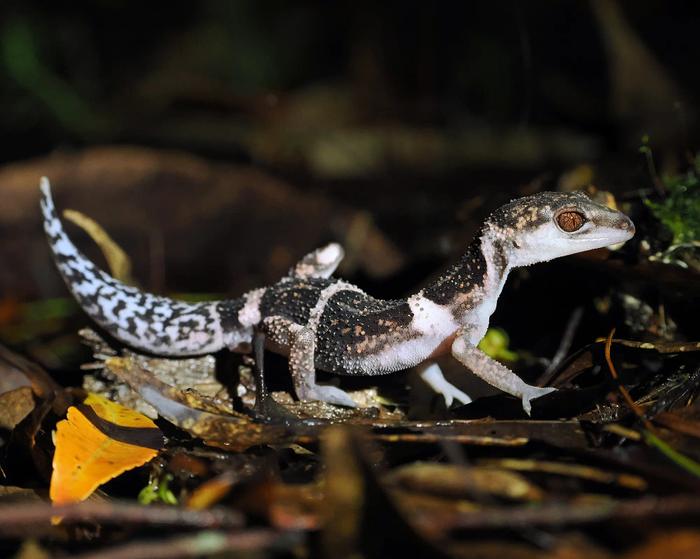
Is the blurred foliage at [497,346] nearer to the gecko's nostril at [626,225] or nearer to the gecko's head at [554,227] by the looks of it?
the gecko's head at [554,227]

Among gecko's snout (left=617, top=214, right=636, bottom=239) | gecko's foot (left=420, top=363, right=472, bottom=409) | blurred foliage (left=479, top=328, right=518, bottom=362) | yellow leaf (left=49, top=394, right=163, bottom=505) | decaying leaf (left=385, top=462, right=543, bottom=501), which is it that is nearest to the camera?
decaying leaf (left=385, top=462, right=543, bottom=501)

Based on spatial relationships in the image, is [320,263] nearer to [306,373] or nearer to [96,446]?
[306,373]

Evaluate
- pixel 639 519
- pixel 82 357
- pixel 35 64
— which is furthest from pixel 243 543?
pixel 35 64

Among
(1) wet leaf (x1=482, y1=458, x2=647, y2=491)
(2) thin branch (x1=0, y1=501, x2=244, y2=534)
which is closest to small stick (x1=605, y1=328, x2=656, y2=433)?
(1) wet leaf (x1=482, y1=458, x2=647, y2=491)

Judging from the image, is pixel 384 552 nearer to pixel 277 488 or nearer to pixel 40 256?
pixel 277 488

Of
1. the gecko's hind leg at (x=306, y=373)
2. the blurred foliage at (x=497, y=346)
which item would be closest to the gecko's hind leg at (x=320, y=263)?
the gecko's hind leg at (x=306, y=373)

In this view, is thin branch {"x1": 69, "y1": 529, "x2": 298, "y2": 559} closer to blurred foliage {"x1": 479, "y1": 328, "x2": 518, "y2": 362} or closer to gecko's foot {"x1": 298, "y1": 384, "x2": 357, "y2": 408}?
gecko's foot {"x1": 298, "y1": 384, "x2": 357, "y2": 408}

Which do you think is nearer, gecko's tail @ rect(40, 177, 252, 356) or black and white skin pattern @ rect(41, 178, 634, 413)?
black and white skin pattern @ rect(41, 178, 634, 413)

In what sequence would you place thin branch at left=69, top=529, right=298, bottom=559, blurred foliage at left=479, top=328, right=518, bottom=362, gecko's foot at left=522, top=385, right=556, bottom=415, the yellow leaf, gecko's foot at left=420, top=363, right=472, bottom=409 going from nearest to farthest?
1. thin branch at left=69, top=529, right=298, bottom=559
2. the yellow leaf
3. gecko's foot at left=522, top=385, right=556, bottom=415
4. gecko's foot at left=420, top=363, right=472, bottom=409
5. blurred foliage at left=479, top=328, right=518, bottom=362

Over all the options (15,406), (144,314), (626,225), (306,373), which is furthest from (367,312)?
(15,406)
